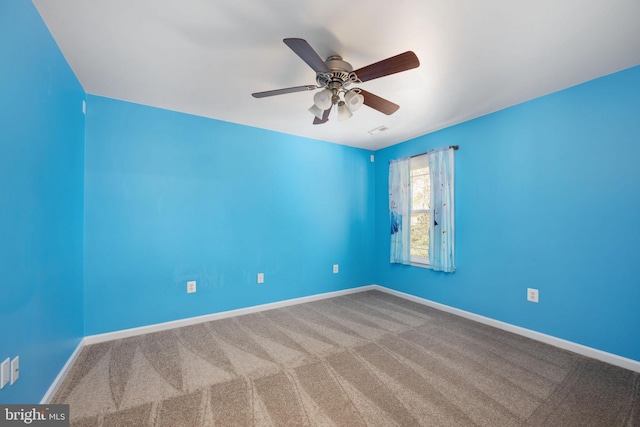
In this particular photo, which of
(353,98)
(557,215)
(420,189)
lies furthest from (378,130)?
(557,215)

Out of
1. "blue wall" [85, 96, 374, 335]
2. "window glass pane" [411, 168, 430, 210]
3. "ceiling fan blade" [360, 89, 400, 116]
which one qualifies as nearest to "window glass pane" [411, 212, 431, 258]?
"window glass pane" [411, 168, 430, 210]

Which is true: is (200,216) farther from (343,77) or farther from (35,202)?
(343,77)

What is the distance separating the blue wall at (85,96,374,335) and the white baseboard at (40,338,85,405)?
0.73 feet

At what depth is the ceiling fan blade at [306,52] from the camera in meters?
1.36

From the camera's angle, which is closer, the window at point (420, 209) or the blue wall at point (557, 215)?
the blue wall at point (557, 215)

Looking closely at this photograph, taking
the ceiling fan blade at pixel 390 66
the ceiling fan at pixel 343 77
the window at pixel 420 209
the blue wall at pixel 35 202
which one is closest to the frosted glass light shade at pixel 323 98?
the ceiling fan at pixel 343 77

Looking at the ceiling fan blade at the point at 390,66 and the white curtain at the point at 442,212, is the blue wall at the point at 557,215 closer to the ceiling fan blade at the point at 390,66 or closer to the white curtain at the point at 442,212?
the white curtain at the point at 442,212

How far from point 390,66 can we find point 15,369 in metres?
2.64

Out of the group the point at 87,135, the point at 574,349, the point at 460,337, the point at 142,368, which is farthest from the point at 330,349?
the point at 87,135

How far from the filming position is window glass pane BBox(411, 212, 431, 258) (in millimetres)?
3715

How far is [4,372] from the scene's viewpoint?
1.18m

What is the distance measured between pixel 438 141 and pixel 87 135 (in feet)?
13.3

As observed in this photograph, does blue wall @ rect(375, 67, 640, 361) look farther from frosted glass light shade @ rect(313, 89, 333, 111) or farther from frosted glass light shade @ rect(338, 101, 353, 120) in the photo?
frosted glass light shade @ rect(313, 89, 333, 111)

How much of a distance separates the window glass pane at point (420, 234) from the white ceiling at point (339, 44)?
65.0 inches
